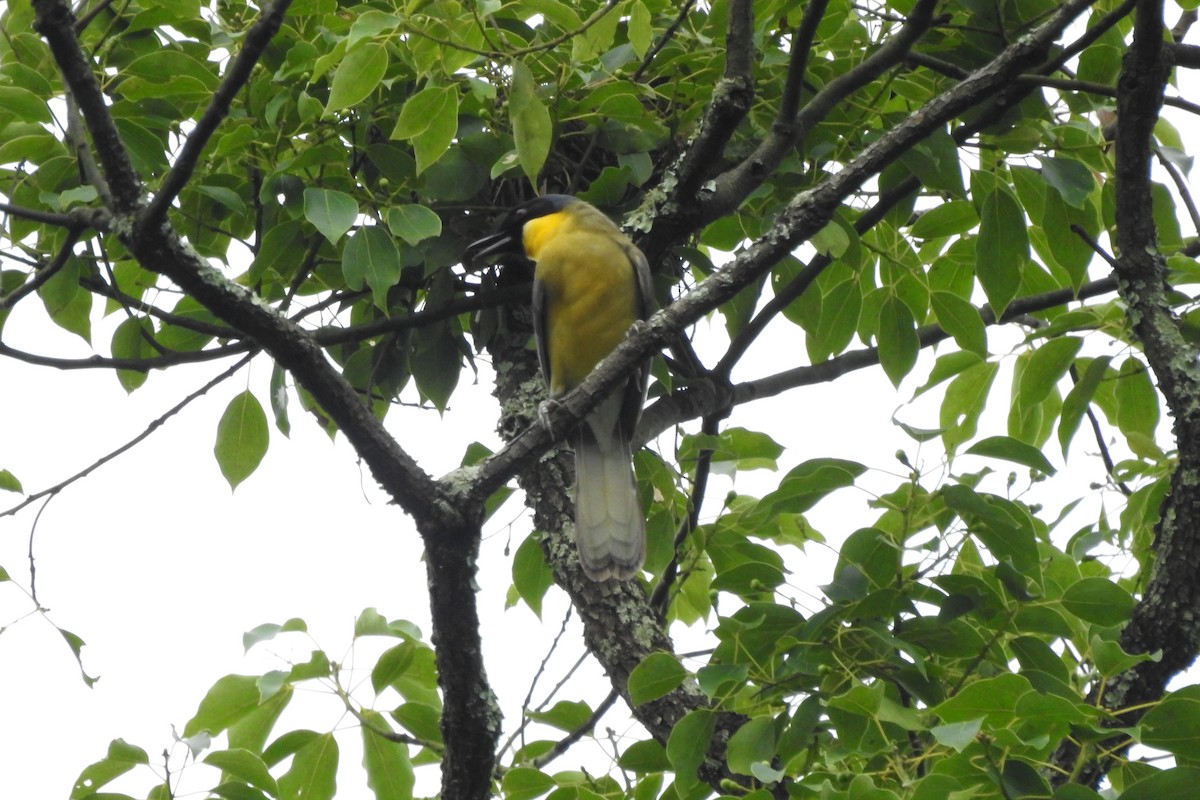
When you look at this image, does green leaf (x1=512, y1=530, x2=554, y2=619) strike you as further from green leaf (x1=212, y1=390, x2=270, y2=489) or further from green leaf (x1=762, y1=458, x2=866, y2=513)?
green leaf (x1=762, y1=458, x2=866, y2=513)

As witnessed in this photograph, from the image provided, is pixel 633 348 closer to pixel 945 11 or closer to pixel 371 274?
pixel 371 274

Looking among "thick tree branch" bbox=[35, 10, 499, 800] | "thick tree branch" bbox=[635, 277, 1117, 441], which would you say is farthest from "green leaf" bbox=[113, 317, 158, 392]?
"thick tree branch" bbox=[635, 277, 1117, 441]

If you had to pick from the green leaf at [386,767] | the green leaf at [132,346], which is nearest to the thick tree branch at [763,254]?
the green leaf at [386,767]

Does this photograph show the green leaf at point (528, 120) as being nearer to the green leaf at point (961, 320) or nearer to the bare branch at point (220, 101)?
the bare branch at point (220, 101)

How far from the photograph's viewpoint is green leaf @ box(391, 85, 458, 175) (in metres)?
2.34

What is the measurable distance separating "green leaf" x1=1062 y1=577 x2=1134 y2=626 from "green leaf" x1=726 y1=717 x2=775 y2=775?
0.59 metres

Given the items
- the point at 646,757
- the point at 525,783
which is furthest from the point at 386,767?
the point at 646,757

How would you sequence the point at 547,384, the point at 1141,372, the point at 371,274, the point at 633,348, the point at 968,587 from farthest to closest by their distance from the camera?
the point at 547,384 → the point at 1141,372 → the point at 371,274 → the point at 633,348 → the point at 968,587

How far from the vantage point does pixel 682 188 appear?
269cm

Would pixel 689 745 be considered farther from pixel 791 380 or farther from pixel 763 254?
pixel 791 380

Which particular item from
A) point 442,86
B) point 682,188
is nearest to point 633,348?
point 682,188

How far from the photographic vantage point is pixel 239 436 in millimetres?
3098

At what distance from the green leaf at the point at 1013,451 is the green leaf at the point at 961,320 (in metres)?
0.75

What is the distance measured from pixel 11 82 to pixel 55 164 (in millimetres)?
196
